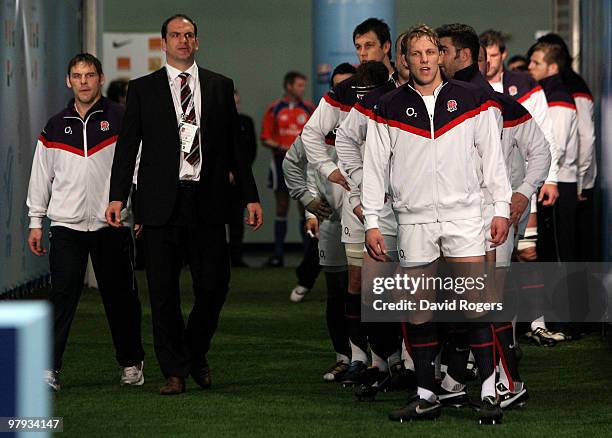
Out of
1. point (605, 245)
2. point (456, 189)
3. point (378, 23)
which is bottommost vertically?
point (605, 245)

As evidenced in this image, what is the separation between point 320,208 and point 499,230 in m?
1.39

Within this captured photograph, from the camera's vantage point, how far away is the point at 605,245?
7309 millimetres

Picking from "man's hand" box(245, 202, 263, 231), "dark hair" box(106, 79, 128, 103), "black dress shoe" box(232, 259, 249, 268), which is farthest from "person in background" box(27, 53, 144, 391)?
"black dress shoe" box(232, 259, 249, 268)

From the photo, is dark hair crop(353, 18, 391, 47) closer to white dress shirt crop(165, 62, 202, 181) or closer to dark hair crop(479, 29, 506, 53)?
white dress shirt crop(165, 62, 202, 181)

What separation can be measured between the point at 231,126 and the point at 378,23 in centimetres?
92

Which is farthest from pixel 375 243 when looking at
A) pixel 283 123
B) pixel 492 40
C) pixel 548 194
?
pixel 283 123

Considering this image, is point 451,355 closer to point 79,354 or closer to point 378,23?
point 378,23

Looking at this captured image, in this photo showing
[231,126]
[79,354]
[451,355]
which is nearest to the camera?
[451,355]

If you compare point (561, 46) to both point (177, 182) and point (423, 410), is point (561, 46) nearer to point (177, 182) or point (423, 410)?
point (177, 182)

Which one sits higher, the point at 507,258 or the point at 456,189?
the point at 456,189

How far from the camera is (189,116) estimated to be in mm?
5203

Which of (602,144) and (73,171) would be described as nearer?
(73,171)

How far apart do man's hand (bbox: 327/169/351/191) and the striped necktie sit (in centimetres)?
61

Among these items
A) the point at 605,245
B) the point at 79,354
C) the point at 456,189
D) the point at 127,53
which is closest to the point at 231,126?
the point at 456,189
